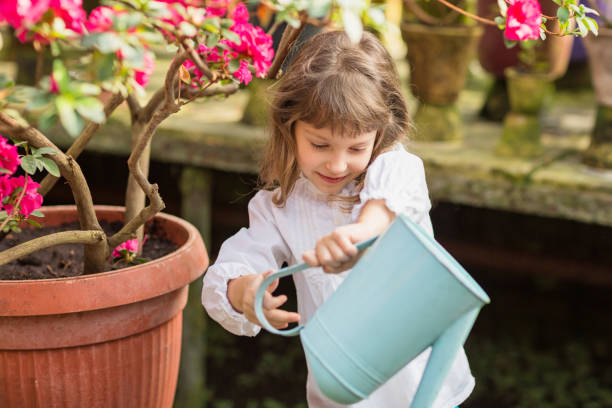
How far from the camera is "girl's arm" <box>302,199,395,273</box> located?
1.11 metres

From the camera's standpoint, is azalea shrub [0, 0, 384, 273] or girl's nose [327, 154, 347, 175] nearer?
azalea shrub [0, 0, 384, 273]

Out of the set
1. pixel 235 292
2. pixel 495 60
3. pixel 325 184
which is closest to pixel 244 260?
pixel 235 292

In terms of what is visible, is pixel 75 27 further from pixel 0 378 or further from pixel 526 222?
pixel 526 222

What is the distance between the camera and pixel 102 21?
3.21 ft

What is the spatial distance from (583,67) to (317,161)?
328 cm

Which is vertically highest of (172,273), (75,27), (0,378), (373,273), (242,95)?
(75,27)

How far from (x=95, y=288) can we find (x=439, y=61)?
1746mm

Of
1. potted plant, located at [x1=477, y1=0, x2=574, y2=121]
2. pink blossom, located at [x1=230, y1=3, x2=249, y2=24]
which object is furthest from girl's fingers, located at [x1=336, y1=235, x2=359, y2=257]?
potted plant, located at [x1=477, y1=0, x2=574, y2=121]

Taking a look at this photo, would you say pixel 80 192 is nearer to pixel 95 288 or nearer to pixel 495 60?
pixel 95 288

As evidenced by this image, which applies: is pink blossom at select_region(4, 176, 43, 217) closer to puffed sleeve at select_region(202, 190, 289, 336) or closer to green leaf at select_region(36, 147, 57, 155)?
green leaf at select_region(36, 147, 57, 155)

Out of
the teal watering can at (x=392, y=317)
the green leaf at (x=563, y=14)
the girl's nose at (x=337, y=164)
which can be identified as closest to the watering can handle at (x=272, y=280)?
the teal watering can at (x=392, y=317)

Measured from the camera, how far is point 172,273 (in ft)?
5.19

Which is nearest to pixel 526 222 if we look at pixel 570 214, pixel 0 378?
pixel 570 214

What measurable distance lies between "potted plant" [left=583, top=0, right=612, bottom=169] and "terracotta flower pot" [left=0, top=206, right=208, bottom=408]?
159 cm
